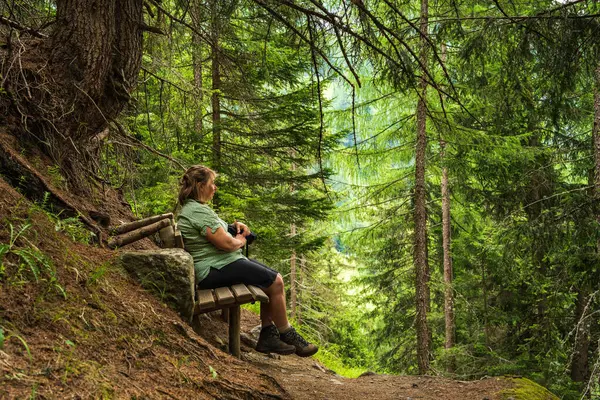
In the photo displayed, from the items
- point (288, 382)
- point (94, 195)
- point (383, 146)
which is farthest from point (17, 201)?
point (383, 146)

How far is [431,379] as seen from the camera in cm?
574

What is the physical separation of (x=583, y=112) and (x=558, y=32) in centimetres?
717

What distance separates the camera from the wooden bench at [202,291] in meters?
3.98

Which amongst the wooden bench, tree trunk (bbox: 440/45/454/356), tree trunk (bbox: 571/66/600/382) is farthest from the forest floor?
tree trunk (bbox: 440/45/454/356)

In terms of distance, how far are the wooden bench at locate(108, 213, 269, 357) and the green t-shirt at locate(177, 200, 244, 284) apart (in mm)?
100

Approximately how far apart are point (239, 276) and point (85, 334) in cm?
206

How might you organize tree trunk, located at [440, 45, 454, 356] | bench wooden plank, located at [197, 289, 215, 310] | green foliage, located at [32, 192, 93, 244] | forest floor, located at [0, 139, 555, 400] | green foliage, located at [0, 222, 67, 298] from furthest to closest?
tree trunk, located at [440, 45, 454, 356]
bench wooden plank, located at [197, 289, 215, 310]
green foliage, located at [32, 192, 93, 244]
green foliage, located at [0, 222, 67, 298]
forest floor, located at [0, 139, 555, 400]

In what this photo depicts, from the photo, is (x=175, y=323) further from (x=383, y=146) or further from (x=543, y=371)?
(x=543, y=371)

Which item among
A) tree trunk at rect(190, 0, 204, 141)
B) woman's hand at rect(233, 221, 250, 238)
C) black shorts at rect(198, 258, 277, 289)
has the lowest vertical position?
black shorts at rect(198, 258, 277, 289)

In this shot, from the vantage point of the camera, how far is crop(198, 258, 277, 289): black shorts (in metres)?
4.38

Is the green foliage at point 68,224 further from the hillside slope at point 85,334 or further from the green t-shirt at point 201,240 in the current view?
the green t-shirt at point 201,240

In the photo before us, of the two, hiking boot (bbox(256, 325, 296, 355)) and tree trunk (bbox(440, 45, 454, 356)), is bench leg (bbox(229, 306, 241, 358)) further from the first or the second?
tree trunk (bbox(440, 45, 454, 356))

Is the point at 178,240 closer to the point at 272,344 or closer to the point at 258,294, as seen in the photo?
the point at 258,294

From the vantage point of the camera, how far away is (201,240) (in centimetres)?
447
